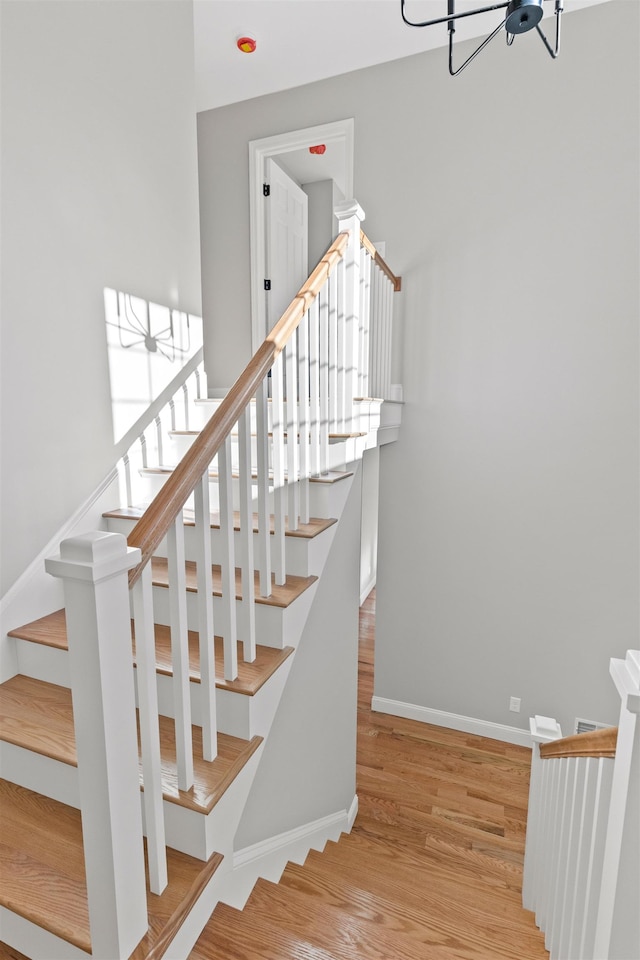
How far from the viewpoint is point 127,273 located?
2535 mm

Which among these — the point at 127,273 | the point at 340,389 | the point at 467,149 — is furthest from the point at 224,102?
the point at 340,389

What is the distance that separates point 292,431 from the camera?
191cm

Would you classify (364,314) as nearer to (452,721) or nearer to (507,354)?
(507,354)

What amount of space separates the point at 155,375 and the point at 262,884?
7.84 feet

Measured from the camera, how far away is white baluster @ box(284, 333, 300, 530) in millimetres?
1843

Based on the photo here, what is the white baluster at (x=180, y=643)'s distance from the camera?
1.22 meters

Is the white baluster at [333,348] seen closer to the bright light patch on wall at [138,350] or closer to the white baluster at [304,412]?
the white baluster at [304,412]

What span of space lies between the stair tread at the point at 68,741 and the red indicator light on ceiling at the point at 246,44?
374 cm

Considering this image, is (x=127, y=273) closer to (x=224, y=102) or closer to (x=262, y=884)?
(x=224, y=102)

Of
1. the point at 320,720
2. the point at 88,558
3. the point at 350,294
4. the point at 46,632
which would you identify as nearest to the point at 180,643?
the point at 88,558

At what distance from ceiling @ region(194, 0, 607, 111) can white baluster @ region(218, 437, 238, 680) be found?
9.74 feet

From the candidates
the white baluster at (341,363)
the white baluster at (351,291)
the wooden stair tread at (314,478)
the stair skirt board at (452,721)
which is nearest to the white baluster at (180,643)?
the wooden stair tread at (314,478)

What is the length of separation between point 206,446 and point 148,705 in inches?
25.4

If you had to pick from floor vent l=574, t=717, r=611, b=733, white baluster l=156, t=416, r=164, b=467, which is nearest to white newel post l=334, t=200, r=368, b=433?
white baluster l=156, t=416, r=164, b=467
